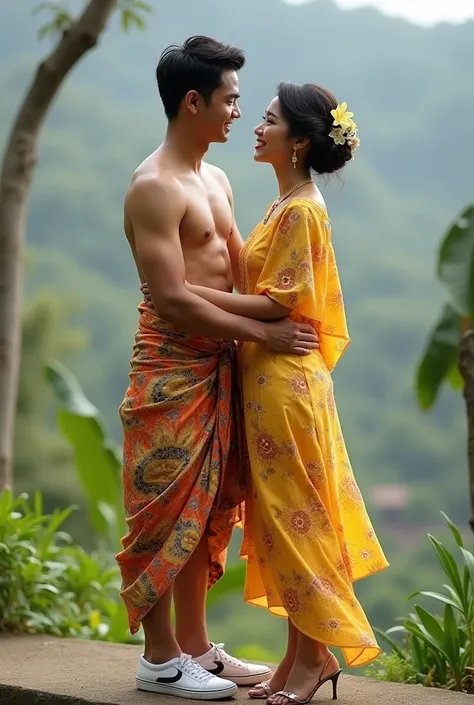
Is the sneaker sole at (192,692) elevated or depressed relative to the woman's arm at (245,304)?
depressed

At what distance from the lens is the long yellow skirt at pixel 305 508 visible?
9.93ft

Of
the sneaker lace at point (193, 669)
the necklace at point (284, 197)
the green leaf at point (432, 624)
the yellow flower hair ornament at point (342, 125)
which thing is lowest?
the sneaker lace at point (193, 669)

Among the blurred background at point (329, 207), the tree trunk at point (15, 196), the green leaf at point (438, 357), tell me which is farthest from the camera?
the blurred background at point (329, 207)

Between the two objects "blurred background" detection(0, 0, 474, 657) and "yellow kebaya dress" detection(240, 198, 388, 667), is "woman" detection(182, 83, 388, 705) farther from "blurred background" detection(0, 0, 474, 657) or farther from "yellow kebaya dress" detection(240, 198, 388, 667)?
"blurred background" detection(0, 0, 474, 657)

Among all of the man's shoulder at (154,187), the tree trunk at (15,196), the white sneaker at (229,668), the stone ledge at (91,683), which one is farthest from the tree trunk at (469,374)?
the tree trunk at (15,196)

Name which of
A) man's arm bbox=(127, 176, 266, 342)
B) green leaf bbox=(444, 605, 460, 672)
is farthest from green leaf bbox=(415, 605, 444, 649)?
man's arm bbox=(127, 176, 266, 342)

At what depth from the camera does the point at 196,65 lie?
324 cm

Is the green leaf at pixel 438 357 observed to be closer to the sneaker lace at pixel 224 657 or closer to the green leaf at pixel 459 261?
the green leaf at pixel 459 261

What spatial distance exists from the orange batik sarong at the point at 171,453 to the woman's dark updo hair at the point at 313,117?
2.19 ft

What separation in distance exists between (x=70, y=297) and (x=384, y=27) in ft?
32.3

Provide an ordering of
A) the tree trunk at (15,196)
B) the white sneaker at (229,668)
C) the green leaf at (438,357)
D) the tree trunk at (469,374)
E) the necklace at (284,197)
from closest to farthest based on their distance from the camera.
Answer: the necklace at (284,197), the white sneaker at (229,668), the tree trunk at (469,374), the tree trunk at (15,196), the green leaf at (438,357)

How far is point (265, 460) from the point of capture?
10.3ft

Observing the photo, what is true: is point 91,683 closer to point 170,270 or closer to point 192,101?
point 170,270

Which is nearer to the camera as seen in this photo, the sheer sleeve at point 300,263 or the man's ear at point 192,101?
the sheer sleeve at point 300,263
